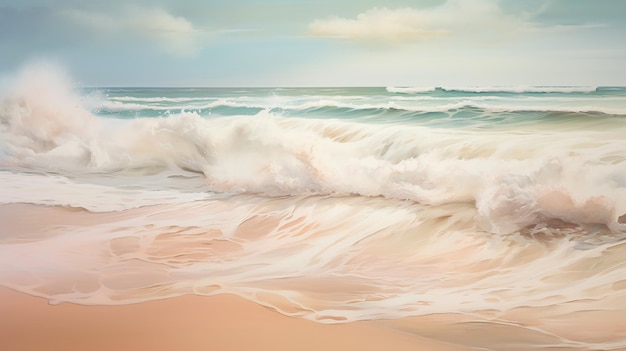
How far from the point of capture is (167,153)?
2.00 meters

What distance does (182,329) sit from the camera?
1.53 metres

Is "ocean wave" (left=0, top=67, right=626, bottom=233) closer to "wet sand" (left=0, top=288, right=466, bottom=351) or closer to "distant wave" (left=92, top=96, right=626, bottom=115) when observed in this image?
"distant wave" (left=92, top=96, right=626, bottom=115)

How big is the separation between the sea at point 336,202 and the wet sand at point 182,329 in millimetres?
41

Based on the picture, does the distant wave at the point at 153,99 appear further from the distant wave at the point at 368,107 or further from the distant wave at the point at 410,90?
the distant wave at the point at 410,90

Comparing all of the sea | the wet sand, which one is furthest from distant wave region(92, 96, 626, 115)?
the wet sand

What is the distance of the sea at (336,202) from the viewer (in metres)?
1.46

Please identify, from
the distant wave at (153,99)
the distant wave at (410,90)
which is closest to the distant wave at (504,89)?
the distant wave at (410,90)

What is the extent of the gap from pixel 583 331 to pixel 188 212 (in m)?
1.24

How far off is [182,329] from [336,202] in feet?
2.02

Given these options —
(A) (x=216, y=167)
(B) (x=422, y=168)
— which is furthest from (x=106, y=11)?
(B) (x=422, y=168)

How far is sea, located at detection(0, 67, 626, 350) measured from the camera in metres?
1.46

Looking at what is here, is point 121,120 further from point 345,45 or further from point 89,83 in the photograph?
point 345,45

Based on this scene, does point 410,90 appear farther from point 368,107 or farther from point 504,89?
point 504,89

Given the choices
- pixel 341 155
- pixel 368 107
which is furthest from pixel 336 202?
pixel 368 107
